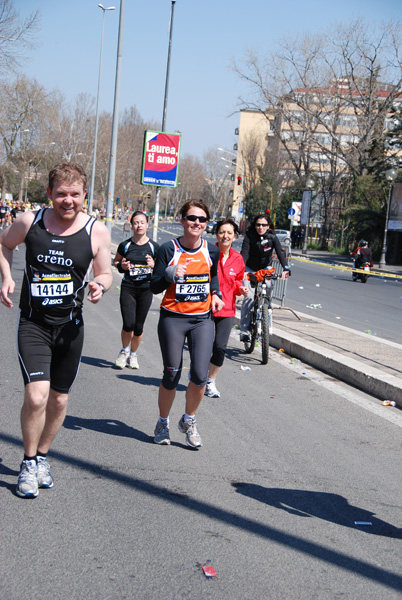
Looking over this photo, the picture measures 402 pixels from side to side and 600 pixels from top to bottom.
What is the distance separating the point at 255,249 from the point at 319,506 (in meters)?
6.00

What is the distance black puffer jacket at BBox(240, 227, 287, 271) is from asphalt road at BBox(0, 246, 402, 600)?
123 inches

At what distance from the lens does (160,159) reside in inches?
966

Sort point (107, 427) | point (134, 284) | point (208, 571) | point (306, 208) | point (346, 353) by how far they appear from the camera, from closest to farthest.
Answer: point (208, 571) → point (107, 427) → point (134, 284) → point (346, 353) → point (306, 208)

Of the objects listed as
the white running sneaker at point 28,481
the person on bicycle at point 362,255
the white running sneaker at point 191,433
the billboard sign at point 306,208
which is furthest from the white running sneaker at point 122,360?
the billboard sign at point 306,208

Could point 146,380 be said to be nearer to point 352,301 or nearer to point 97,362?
point 97,362

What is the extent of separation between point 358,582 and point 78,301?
2250mm

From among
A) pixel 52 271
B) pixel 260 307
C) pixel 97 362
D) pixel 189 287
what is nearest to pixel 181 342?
pixel 189 287

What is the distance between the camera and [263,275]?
987 centimetres

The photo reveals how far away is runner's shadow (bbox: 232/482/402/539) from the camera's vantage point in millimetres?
4273

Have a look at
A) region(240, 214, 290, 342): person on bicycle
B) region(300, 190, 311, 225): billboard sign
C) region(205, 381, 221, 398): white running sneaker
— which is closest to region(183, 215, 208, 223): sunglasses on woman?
region(205, 381, 221, 398): white running sneaker

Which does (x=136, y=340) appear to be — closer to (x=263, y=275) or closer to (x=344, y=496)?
(x=263, y=275)

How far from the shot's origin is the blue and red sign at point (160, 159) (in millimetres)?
24094

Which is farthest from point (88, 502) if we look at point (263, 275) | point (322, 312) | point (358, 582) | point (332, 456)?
point (322, 312)

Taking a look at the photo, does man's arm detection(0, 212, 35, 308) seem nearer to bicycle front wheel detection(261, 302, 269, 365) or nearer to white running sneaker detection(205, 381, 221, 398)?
white running sneaker detection(205, 381, 221, 398)
